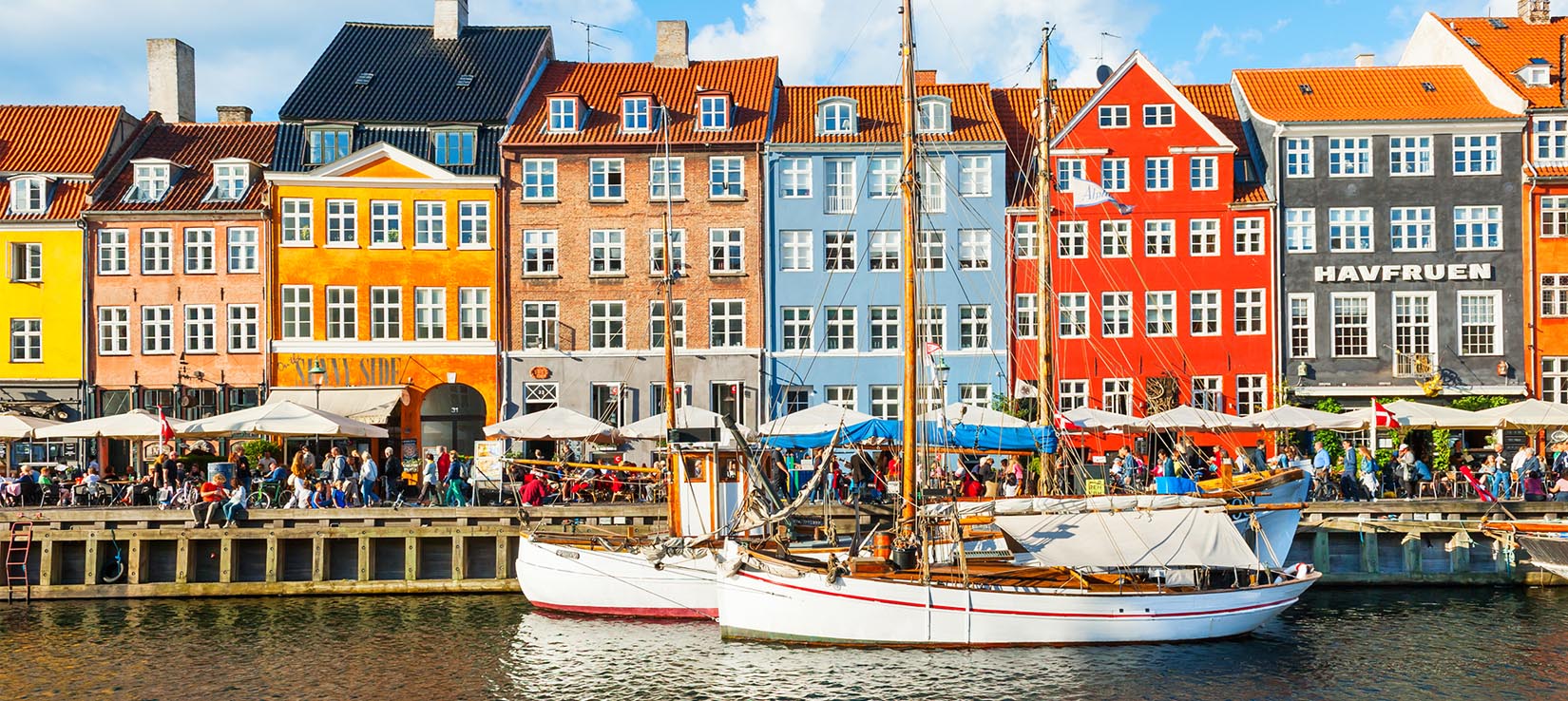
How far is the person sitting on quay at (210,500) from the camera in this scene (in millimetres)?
34312

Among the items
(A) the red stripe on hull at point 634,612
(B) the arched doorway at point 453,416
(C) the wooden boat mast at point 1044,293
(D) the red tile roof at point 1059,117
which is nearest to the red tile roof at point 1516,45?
(D) the red tile roof at point 1059,117

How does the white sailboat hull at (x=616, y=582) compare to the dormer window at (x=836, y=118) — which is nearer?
the white sailboat hull at (x=616, y=582)

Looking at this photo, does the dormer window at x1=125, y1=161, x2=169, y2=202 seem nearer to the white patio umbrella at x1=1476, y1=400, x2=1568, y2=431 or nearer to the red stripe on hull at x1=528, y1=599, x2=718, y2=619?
the red stripe on hull at x1=528, y1=599, x2=718, y2=619

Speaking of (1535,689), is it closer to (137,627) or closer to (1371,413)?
(1371,413)

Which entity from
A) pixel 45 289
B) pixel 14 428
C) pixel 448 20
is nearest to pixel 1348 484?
pixel 14 428

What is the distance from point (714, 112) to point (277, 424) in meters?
17.9

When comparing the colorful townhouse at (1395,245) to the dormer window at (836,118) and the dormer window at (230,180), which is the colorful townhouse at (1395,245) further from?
the dormer window at (230,180)

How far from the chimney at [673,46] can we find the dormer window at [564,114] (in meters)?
4.89

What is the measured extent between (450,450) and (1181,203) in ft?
78.1

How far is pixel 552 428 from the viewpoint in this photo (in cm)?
3741

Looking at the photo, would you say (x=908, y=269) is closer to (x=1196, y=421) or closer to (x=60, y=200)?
(x=1196, y=421)

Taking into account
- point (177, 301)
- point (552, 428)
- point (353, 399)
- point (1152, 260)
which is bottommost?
point (552, 428)

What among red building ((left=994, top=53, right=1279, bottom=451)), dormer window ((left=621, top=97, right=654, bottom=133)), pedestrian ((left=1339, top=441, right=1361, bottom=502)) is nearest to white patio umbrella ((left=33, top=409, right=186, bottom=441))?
dormer window ((left=621, top=97, right=654, bottom=133))

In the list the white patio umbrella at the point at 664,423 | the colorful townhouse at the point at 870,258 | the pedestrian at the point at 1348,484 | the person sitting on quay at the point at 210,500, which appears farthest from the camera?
the colorful townhouse at the point at 870,258
